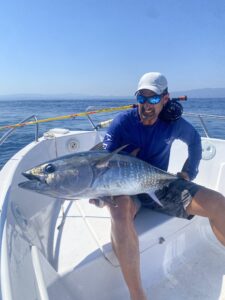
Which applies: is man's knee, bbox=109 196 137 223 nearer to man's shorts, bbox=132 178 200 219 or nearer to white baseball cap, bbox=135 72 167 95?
man's shorts, bbox=132 178 200 219

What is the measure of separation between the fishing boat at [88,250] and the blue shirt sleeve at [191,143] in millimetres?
432

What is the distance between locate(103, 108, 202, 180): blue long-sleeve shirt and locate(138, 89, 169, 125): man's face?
0.05 metres

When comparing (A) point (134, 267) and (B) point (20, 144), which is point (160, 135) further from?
(B) point (20, 144)

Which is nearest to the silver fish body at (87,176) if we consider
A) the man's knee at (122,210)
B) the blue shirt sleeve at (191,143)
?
the man's knee at (122,210)

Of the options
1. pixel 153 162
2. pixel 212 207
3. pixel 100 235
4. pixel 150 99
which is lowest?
pixel 100 235

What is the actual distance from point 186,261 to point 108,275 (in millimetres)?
877

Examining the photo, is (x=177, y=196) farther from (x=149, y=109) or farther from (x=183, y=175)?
(x=149, y=109)

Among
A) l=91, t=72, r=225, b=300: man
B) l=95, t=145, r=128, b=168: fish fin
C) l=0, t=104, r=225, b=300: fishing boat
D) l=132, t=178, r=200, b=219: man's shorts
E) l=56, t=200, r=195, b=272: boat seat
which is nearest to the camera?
→ l=0, t=104, r=225, b=300: fishing boat

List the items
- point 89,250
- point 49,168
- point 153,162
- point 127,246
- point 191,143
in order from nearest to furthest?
point 49,168 → point 127,246 → point 89,250 → point 153,162 → point 191,143

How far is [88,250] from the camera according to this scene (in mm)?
2318

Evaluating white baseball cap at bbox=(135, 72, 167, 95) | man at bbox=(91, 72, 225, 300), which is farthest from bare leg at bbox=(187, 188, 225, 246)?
white baseball cap at bbox=(135, 72, 167, 95)

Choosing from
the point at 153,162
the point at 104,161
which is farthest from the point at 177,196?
the point at 104,161

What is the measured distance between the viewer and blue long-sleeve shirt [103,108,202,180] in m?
2.45

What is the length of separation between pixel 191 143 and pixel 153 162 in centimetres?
39
